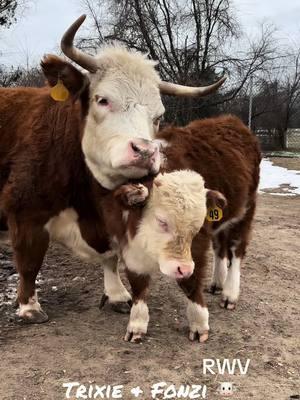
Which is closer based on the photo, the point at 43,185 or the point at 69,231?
the point at 43,185

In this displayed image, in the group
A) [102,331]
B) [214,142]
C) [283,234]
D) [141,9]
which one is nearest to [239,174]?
[214,142]

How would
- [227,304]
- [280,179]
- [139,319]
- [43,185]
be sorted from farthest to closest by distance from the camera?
[280,179], [227,304], [43,185], [139,319]

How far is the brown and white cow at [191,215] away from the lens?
3.84 metres

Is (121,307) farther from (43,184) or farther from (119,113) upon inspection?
(119,113)

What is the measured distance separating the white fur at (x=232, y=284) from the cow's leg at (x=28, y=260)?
5.54 feet

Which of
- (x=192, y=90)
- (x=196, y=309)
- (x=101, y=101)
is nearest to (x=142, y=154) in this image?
(x=101, y=101)

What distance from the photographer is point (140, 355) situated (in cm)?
407

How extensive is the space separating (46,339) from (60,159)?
4.86 ft

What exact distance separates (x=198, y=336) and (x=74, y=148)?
6.12 feet

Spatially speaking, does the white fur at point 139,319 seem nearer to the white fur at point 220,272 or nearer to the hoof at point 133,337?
the hoof at point 133,337

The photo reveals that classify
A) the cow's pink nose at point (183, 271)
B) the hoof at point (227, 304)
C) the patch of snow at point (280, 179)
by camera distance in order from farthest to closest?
the patch of snow at point (280, 179) → the hoof at point (227, 304) → the cow's pink nose at point (183, 271)

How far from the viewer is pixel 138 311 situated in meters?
4.41

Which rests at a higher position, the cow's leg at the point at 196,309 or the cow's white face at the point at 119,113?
the cow's white face at the point at 119,113

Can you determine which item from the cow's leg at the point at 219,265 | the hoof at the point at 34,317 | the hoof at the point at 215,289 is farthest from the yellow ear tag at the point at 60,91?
the hoof at the point at 215,289
